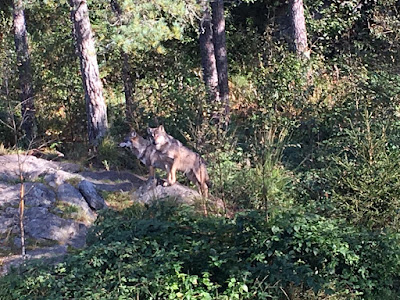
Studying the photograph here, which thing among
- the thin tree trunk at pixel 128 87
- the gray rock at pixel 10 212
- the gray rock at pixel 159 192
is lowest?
the gray rock at pixel 159 192

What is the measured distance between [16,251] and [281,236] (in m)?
3.61

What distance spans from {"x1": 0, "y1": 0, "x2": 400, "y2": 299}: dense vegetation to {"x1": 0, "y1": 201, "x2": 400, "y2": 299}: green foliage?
0.6 inches

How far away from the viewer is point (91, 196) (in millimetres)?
8930

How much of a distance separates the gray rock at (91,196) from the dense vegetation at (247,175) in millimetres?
1315

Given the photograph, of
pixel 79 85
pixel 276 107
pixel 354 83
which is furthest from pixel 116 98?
pixel 354 83

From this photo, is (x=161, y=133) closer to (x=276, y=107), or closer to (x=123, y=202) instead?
(x=123, y=202)

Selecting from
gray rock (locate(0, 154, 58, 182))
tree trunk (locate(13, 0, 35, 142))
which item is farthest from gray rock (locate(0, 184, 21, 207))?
tree trunk (locate(13, 0, 35, 142))

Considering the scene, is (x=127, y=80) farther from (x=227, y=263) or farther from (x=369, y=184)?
(x=227, y=263)

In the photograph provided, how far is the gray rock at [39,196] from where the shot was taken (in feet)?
27.4

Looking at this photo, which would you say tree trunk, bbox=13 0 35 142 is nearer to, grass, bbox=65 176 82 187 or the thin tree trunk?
the thin tree trunk

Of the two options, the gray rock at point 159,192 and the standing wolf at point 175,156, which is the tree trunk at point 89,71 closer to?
the gray rock at point 159,192

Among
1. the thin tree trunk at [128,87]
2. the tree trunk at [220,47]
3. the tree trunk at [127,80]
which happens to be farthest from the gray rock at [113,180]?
the tree trunk at [220,47]

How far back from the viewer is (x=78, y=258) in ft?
18.3

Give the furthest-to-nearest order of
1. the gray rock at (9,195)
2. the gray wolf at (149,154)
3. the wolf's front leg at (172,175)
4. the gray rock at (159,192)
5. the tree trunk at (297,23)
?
the tree trunk at (297,23)
the gray wolf at (149,154)
the wolf's front leg at (172,175)
the gray rock at (9,195)
the gray rock at (159,192)
